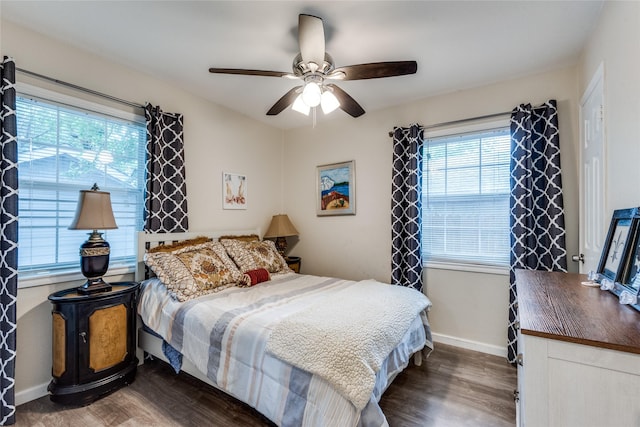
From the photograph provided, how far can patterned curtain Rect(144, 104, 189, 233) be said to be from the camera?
2662mm

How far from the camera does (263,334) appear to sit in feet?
5.79

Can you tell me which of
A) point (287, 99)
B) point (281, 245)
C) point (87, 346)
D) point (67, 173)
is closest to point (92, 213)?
point (67, 173)

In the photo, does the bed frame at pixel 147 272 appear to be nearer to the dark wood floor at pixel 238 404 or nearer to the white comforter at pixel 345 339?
the dark wood floor at pixel 238 404

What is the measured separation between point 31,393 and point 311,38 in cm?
306

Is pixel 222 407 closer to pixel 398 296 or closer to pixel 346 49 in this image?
pixel 398 296

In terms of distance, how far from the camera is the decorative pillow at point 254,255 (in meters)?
2.96

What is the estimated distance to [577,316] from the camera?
975 mm

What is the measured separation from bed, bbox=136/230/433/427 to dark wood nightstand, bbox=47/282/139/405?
0.84ft

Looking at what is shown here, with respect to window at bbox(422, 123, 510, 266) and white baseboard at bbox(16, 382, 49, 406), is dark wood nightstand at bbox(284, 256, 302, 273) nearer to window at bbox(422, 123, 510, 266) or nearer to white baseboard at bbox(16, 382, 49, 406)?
window at bbox(422, 123, 510, 266)

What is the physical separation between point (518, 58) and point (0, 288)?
13.3 ft

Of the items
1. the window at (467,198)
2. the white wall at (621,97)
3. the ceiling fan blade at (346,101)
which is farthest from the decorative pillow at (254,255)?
the white wall at (621,97)

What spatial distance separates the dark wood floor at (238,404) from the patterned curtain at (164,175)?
4.29ft

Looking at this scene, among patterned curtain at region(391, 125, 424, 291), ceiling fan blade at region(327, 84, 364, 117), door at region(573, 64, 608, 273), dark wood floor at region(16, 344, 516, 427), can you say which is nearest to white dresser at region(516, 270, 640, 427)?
door at region(573, 64, 608, 273)

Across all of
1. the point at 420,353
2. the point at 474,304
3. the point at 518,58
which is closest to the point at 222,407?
the point at 420,353
